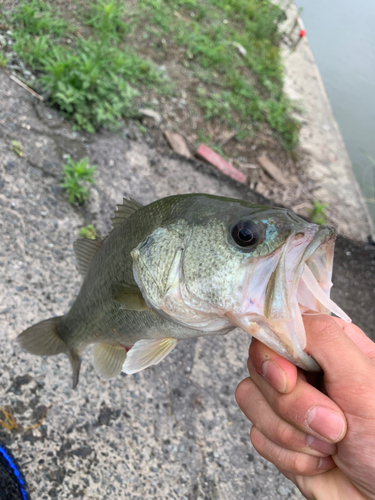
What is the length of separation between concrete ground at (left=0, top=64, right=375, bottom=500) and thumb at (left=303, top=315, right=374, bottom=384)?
Result: 1.46m

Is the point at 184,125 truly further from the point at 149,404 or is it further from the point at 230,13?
the point at 230,13

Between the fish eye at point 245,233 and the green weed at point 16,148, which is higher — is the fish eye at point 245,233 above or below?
above

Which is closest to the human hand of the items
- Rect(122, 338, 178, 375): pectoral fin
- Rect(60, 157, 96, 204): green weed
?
Rect(122, 338, 178, 375): pectoral fin

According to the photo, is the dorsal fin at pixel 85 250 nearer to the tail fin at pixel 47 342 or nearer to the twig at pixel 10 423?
the tail fin at pixel 47 342

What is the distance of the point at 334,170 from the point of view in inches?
245

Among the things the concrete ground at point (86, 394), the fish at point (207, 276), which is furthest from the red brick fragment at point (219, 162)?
the fish at point (207, 276)

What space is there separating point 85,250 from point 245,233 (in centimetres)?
102

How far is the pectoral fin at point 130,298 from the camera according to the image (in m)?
1.41

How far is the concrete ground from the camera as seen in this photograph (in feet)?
6.53

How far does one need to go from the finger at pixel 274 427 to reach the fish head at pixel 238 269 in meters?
0.28

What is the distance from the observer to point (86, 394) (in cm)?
222

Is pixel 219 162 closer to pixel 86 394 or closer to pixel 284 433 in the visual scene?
pixel 86 394

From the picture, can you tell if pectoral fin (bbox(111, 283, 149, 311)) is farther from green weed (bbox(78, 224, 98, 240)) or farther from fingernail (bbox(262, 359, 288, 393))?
green weed (bbox(78, 224, 98, 240))

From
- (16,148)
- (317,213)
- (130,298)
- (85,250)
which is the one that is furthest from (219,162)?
(130,298)
